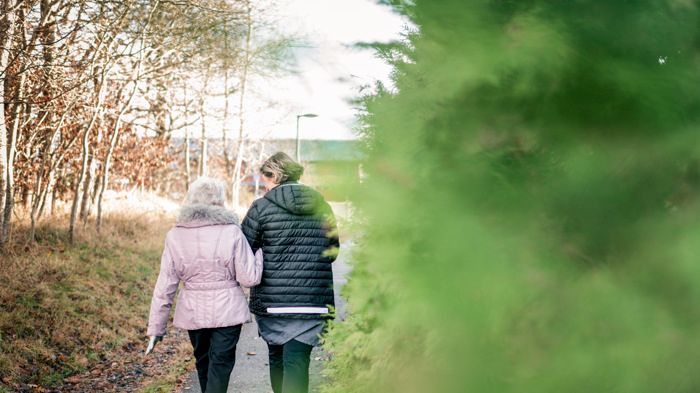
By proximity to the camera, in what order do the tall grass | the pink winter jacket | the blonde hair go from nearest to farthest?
the pink winter jacket → the blonde hair → the tall grass

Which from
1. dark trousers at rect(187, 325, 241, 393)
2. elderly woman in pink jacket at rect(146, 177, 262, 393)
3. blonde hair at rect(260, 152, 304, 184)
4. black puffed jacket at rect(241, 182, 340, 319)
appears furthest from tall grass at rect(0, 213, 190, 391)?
blonde hair at rect(260, 152, 304, 184)

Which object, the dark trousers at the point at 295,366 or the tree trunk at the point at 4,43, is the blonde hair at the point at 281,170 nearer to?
the dark trousers at the point at 295,366

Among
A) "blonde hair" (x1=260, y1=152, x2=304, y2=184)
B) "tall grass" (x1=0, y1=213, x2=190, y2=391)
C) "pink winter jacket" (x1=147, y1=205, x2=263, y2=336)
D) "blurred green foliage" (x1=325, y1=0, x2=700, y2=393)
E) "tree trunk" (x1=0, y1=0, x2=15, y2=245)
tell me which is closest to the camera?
"blurred green foliage" (x1=325, y1=0, x2=700, y2=393)

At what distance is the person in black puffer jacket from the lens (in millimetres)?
4871

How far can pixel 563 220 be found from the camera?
1.44 metres

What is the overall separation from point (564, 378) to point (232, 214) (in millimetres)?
3782

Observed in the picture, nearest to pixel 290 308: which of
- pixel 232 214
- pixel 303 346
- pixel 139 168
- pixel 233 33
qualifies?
pixel 303 346

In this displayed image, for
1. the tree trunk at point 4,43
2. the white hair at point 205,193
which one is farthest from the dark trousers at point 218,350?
the tree trunk at point 4,43

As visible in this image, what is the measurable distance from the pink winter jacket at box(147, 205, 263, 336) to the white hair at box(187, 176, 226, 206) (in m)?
0.05

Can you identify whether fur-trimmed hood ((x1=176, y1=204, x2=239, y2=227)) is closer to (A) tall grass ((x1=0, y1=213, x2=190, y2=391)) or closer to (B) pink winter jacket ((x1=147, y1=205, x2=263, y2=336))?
(B) pink winter jacket ((x1=147, y1=205, x2=263, y2=336))

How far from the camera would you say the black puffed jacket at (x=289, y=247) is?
192 inches

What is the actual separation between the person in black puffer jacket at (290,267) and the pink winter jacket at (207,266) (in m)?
0.15

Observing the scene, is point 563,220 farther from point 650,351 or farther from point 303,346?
point 303,346

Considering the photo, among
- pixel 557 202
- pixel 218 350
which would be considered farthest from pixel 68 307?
pixel 557 202
